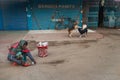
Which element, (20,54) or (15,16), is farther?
(15,16)

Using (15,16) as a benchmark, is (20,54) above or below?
below

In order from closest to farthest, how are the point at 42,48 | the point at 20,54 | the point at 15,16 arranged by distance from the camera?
the point at 20,54 < the point at 42,48 < the point at 15,16

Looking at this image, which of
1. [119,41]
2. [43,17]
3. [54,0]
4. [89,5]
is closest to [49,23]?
[43,17]

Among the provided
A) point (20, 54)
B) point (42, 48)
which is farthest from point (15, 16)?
point (20, 54)

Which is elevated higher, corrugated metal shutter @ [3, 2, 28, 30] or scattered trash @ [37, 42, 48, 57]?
corrugated metal shutter @ [3, 2, 28, 30]

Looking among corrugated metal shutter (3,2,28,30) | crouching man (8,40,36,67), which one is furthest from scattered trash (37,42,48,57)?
corrugated metal shutter (3,2,28,30)

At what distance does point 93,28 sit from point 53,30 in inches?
141

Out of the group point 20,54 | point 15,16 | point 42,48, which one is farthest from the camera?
point 15,16

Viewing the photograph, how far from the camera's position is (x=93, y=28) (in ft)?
53.1

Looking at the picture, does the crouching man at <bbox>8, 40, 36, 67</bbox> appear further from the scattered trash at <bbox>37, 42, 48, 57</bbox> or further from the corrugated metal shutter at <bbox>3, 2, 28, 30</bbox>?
the corrugated metal shutter at <bbox>3, 2, 28, 30</bbox>

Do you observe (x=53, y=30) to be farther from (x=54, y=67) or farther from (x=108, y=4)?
(x=54, y=67)

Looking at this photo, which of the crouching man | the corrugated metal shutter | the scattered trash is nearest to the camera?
the crouching man

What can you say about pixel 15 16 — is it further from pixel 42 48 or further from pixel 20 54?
pixel 20 54

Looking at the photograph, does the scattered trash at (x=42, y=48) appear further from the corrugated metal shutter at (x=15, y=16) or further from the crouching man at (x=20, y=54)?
the corrugated metal shutter at (x=15, y=16)
